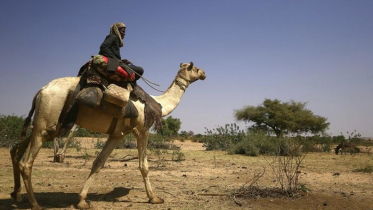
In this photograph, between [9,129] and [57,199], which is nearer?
[57,199]

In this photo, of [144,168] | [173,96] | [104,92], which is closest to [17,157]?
[104,92]

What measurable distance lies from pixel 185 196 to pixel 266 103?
111 ft

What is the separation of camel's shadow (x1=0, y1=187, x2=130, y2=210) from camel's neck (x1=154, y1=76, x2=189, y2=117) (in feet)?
6.83

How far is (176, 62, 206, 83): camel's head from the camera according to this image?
274 inches

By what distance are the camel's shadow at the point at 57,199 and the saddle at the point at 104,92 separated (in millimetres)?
1837

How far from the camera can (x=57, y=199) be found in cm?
606

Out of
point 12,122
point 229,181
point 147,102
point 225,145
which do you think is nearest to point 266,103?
point 225,145

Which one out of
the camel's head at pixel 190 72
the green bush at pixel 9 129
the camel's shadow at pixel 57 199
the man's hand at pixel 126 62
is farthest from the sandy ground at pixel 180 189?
the green bush at pixel 9 129

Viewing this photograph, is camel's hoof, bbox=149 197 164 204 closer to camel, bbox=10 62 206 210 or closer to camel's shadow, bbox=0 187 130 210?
camel, bbox=10 62 206 210

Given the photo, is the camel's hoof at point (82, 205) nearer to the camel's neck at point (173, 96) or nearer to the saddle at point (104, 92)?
the saddle at point (104, 92)

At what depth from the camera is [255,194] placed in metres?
6.50

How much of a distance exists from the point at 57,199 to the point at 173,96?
3103mm

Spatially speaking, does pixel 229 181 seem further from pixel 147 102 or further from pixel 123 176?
pixel 147 102

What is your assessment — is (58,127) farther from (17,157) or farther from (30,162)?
(17,157)
